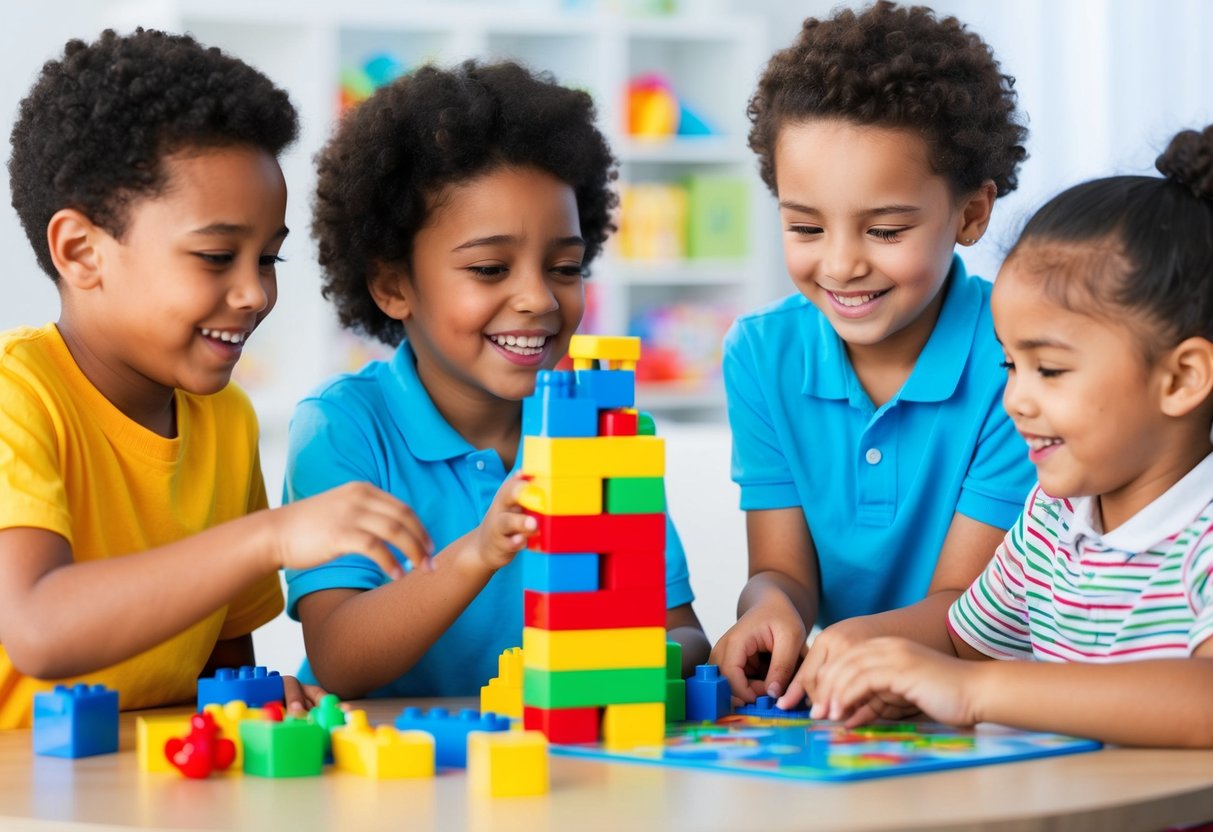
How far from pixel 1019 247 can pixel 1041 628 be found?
13.5 inches

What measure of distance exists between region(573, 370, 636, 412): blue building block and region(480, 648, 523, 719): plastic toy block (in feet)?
0.78

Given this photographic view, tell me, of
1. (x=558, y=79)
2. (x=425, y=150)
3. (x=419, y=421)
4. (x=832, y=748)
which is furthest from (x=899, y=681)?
(x=558, y=79)

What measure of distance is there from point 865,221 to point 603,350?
0.60m

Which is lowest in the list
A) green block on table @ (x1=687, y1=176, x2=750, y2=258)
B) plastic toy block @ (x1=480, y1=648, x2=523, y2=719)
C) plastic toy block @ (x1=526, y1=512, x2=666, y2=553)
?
plastic toy block @ (x1=480, y1=648, x2=523, y2=719)

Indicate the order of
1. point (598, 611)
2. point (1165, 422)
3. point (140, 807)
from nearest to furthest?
point (140, 807)
point (598, 611)
point (1165, 422)

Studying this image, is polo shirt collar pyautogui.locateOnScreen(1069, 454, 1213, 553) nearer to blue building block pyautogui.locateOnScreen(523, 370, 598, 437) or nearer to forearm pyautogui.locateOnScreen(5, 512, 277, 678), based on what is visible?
blue building block pyautogui.locateOnScreen(523, 370, 598, 437)

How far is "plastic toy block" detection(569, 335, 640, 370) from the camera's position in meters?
1.21

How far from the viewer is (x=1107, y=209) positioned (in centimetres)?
131

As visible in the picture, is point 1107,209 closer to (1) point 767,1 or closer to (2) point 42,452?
(2) point 42,452

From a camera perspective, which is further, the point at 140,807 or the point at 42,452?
the point at 42,452

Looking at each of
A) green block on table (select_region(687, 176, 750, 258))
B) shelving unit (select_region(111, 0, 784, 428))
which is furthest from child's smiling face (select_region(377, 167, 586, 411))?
green block on table (select_region(687, 176, 750, 258))

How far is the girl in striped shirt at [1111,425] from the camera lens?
1221 mm

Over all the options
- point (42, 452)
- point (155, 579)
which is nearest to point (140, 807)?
point (155, 579)

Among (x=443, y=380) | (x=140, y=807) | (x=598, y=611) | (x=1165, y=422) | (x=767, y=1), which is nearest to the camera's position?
(x=140, y=807)
